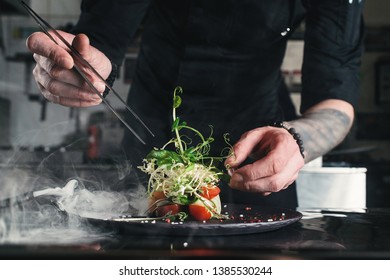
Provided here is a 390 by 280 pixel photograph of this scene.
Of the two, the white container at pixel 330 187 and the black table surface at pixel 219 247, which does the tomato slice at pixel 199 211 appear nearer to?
the black table surface at pixel 219 247

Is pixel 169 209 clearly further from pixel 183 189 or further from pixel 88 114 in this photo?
pixel 88 114

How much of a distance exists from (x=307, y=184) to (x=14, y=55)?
1684 millimetres

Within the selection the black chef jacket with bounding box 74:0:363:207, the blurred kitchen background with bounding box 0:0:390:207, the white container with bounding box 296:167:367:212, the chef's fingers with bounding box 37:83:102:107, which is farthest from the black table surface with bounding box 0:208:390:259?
the blurred kitchen background with bounding box 0:0:390:207

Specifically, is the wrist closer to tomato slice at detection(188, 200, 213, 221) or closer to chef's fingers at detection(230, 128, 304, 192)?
chef's fingers at detection(230, 128, 304, 192)

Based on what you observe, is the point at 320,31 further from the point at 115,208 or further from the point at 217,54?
the point at 115,208

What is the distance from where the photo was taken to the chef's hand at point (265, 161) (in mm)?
820

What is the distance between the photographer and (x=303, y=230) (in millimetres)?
760

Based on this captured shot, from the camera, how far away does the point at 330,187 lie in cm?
151

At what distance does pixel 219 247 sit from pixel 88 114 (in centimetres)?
201

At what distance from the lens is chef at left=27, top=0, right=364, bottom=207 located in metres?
1.22

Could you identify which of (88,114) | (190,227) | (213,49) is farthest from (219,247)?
(88,114)

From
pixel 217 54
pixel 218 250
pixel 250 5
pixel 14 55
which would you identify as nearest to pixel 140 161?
pixel 217 54

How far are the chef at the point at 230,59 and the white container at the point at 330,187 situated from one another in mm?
251

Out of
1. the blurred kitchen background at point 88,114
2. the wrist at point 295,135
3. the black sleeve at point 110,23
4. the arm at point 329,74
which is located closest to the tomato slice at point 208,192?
the wrist at point 295,135
